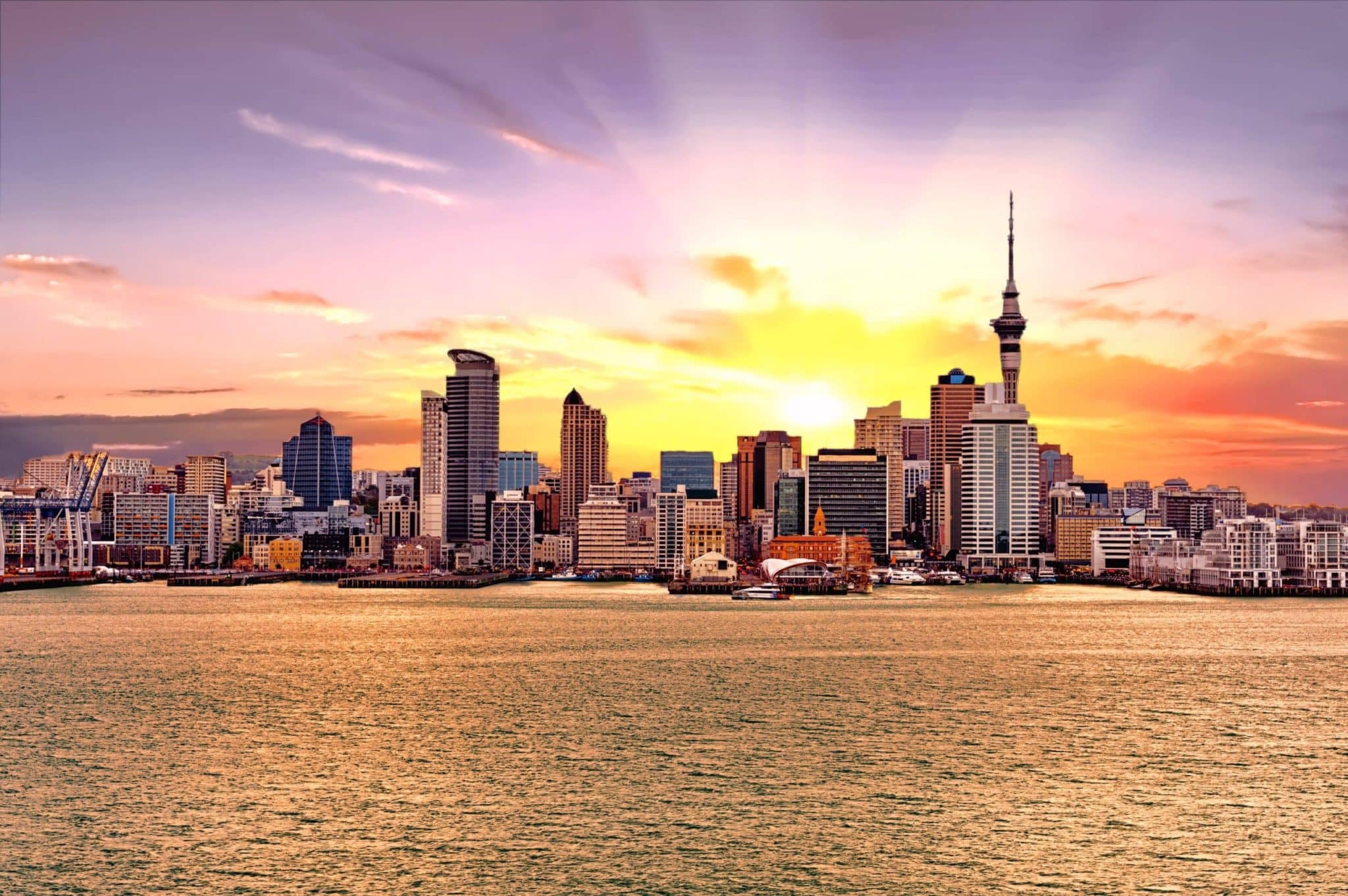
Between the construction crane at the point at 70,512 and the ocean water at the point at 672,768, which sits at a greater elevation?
the construction crane at the point at 70,512

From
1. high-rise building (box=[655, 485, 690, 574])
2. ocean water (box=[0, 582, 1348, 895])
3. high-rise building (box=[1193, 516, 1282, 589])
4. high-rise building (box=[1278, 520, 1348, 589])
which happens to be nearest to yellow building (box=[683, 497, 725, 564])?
high-rise building (box=[655, 485, 690, 574])

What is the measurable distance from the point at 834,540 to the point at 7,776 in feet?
499

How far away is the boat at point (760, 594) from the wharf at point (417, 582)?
147 ft

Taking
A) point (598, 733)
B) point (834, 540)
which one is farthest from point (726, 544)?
point (598, 733)

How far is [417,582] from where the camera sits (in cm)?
16625

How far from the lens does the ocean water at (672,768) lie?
2634 centimetres

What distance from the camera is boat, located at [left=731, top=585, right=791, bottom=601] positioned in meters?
125

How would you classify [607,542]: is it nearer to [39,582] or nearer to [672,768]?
[39,582]

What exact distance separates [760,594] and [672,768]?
301 feet

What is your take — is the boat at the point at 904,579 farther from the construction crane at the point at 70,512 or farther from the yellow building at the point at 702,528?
the construction crane at the point at 70,512

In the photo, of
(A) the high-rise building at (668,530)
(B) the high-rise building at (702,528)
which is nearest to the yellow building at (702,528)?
(B) the high-rise building at (702,528)

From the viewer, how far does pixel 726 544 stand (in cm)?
18712

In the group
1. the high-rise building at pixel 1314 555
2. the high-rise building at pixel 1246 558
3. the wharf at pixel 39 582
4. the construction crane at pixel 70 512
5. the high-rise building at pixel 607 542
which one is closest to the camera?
the high-rise building at pixel 1246 558

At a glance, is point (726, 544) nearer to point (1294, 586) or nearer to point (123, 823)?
point (1294, 586)
